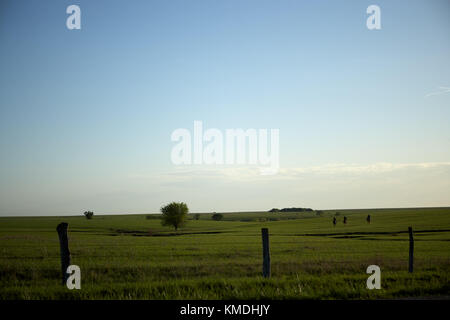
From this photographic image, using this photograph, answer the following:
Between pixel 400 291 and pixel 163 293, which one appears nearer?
pixel 163 293

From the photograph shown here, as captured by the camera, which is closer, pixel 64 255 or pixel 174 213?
pixel 64 255

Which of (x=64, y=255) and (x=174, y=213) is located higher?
(x=64, y=255)

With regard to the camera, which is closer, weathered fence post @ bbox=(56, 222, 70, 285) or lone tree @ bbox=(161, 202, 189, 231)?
weathered fence post @ bbox=(56, 222, 70, 285)

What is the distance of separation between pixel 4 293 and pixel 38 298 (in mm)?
1503

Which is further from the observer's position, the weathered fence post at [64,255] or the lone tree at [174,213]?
the lone tree at [174,213]

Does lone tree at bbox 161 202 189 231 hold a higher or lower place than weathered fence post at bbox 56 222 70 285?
lower

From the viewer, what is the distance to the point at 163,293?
1020 centimetres

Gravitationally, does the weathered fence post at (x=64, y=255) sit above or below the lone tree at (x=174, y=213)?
above
